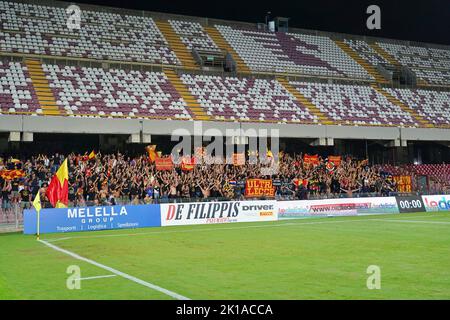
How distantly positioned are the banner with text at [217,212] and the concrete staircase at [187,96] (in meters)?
8.89

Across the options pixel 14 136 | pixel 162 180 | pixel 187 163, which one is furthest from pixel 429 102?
pixel 14 136

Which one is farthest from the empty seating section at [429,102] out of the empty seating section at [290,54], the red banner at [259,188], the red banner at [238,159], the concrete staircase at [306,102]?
the red banner at [259,188]

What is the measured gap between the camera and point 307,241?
1758 cm

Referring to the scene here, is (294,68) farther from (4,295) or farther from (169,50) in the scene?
(4,295)

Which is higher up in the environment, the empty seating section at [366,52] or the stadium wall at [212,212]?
the empty seating section at [366,52]

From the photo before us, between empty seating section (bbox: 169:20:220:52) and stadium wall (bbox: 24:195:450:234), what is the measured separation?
19.8 meters

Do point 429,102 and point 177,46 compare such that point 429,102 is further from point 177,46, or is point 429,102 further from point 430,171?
point 177,46

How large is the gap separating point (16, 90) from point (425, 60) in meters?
43.5

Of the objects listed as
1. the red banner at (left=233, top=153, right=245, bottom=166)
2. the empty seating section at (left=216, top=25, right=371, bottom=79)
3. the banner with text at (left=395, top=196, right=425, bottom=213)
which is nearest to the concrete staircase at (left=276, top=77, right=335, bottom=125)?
the empty seating section at (left=216, top=25, right=371, bottom=79)

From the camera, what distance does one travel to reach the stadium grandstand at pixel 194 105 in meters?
29.5

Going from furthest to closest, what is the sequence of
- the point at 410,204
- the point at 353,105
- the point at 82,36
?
1. the point at 353,105
2. the point at 82,36
3. the point at 410,204

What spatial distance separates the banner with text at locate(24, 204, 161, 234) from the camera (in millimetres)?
22703

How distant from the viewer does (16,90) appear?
31594 millimetres

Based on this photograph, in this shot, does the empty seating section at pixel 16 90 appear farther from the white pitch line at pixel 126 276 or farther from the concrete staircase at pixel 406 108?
the concrete staircase at pixel 406 108
